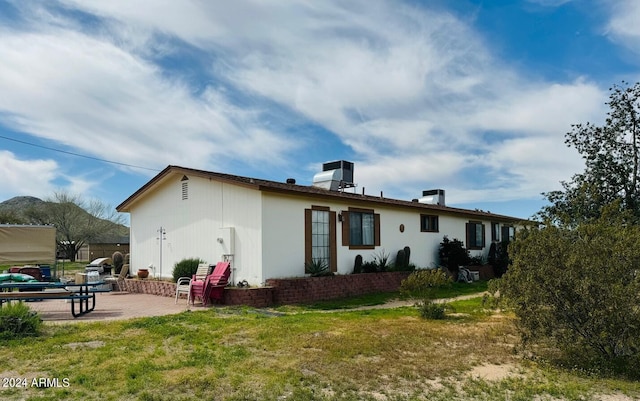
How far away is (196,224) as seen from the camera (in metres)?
13.4

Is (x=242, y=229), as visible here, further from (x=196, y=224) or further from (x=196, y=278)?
(x=196, y=224)

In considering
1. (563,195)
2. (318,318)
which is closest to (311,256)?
(318,318)

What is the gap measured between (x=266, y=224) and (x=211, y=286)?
1.99m

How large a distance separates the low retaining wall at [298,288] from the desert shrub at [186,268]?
37 cm

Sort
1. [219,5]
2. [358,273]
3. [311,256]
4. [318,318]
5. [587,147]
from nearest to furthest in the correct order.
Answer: [318,318], [219,5], [311,256], [358,273], [587,147]

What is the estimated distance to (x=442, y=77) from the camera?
12398mm

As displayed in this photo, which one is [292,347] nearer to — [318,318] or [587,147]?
[318,318]

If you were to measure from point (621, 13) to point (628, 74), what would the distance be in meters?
4.83

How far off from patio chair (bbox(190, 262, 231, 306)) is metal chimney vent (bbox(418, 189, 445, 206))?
1402cm

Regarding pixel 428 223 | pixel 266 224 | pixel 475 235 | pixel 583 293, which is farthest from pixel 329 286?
pixel 475 235

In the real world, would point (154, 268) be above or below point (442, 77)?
below

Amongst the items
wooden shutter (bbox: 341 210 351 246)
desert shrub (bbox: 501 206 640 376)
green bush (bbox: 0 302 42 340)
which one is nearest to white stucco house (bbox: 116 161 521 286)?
wooden shutter (bbox: 341 210 351 246)

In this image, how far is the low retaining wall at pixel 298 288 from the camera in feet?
35.5

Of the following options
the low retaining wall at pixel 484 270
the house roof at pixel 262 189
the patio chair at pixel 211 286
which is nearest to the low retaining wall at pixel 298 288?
the patio chair at pixel 211 286
